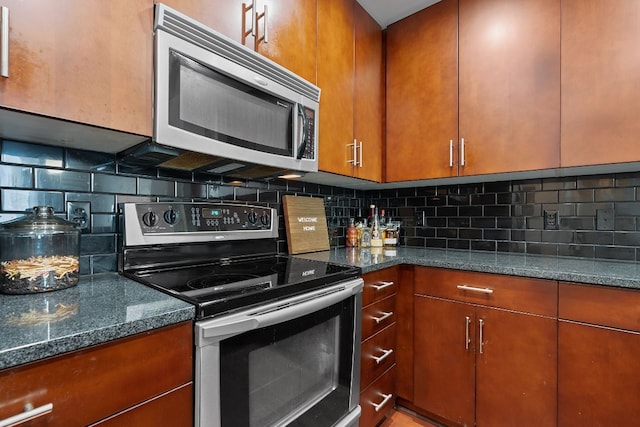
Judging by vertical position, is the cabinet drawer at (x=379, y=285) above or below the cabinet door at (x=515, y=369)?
above

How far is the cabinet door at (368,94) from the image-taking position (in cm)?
181

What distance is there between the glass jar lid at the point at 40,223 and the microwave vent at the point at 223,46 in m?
0.63

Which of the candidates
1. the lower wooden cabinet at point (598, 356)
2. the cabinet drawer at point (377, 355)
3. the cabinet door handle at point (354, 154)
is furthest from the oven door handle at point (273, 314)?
the lower wooden cabinet at point (598, 356)

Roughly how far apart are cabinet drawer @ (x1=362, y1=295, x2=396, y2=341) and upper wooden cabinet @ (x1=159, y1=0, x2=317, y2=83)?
1137 mm

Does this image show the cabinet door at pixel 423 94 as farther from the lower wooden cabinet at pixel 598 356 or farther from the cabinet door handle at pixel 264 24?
the cabinet door handle at pixel 264 24

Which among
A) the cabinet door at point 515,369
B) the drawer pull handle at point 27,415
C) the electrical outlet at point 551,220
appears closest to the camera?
the drawer pull handle at point 27,415

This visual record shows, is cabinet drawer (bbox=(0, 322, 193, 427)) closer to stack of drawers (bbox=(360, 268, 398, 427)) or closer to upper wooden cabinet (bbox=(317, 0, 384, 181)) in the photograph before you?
stack of drawers (bbox=(360, 268, 398, 427))

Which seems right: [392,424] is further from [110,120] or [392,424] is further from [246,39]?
[246,39]

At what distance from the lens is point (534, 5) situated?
152 centimetres

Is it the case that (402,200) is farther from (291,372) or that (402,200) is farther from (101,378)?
(101,378)

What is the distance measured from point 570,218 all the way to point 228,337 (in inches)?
73.9

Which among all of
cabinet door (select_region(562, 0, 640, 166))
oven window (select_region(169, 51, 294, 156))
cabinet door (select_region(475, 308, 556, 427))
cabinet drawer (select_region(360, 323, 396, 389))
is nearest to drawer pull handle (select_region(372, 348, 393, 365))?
cabinet drawer (select_region(360, 323, 396, 389))

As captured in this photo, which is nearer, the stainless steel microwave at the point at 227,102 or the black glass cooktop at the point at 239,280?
the black glass cooktop at the point at 239,280

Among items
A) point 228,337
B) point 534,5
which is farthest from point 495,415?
point 534,5
